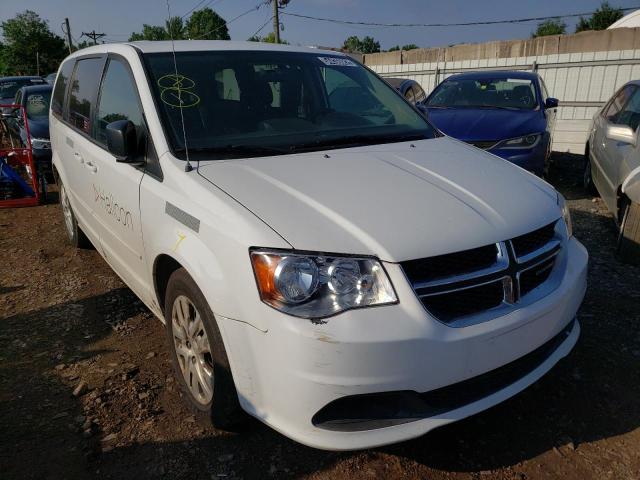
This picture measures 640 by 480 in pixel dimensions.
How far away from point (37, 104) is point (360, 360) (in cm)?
1055

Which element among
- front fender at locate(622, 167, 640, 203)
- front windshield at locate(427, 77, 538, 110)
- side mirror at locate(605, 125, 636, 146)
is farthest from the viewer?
front windshield at locate(427, 77, 538, 110)

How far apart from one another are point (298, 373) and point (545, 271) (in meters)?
1.31

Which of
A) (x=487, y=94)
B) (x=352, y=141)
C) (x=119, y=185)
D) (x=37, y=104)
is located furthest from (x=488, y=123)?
(x=37, y=104)

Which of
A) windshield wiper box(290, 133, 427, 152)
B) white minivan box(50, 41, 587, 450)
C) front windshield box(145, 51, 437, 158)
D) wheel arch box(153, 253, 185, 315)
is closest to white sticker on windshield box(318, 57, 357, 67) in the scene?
front windshield box(145, 51, 437, 158)

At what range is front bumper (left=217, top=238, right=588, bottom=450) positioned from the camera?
188cm

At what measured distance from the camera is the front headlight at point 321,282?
1943 millimetres

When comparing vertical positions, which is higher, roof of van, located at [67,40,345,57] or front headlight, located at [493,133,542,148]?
roof of van, located at [67,40,345,57]

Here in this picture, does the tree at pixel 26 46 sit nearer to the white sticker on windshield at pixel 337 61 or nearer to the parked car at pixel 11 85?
the parked car at pixel 11 85

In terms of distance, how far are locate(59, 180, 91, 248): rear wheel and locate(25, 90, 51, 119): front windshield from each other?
219 inches

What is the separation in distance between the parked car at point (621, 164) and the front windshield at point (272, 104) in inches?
90.7

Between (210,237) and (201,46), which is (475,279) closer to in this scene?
(210,237)

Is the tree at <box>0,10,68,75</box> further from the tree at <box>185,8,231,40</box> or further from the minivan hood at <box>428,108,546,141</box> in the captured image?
the minivan hood at <box>428,108,546,141</box>

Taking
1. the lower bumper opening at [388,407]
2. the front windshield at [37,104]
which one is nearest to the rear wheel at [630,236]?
the lower bumper opening at [388,407]

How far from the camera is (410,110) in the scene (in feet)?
12.1
